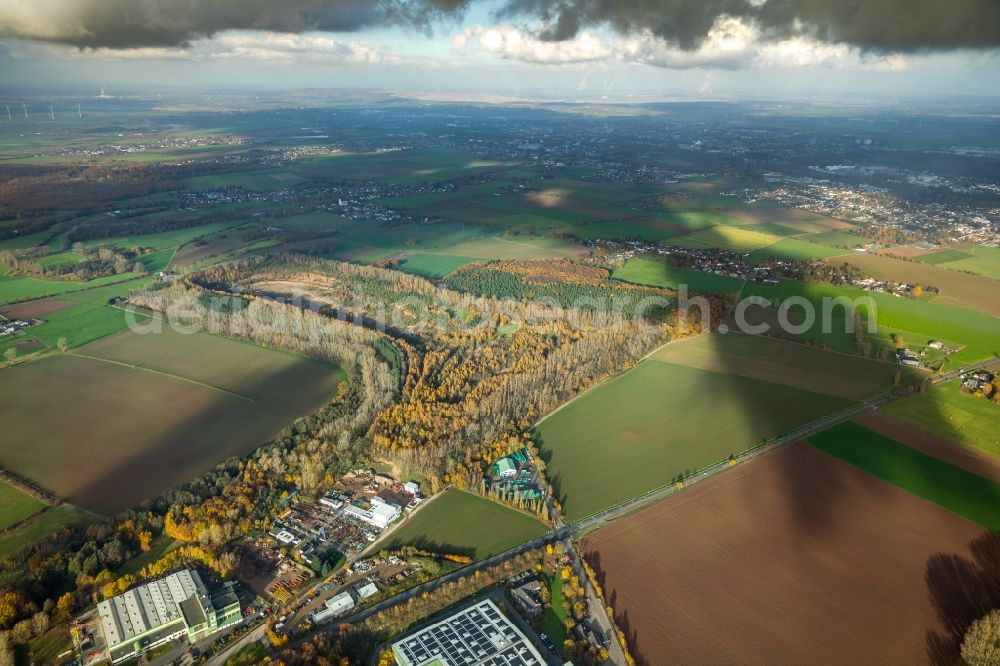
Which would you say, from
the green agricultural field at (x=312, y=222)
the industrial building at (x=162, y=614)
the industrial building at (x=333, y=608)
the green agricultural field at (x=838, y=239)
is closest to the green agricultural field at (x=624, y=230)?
the green agricultural field at (x=838, y=239)

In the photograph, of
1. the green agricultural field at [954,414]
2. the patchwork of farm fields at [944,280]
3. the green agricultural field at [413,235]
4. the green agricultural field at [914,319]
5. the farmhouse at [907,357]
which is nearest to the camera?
the green agricultural field at [954,414]

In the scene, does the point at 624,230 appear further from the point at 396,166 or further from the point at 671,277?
the point at 396,166

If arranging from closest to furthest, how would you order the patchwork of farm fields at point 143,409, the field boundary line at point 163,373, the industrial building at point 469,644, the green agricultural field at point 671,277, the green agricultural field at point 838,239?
1. the industrial building at point 469,644
2. the patchwork of farm fields at point 143,409
3. the field boundary line at point 163,373
4. the green agricultural field at point 671,277
5. the green agricultural field at point 838,239

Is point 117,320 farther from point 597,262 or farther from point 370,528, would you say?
point 597,262

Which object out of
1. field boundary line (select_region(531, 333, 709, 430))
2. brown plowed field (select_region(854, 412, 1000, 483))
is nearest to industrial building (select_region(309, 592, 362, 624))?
field boundary line (select_region(531, 333, 709, 430))

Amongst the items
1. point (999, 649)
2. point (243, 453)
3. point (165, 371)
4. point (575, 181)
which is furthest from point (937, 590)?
point (575, 181)

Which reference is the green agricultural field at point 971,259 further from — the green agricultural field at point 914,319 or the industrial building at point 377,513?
the industrial building at point 377,513

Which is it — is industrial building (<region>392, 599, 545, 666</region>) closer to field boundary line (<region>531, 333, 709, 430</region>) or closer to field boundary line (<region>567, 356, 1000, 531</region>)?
field boundary line (<region>567, 356, 1000, 531</region>)
